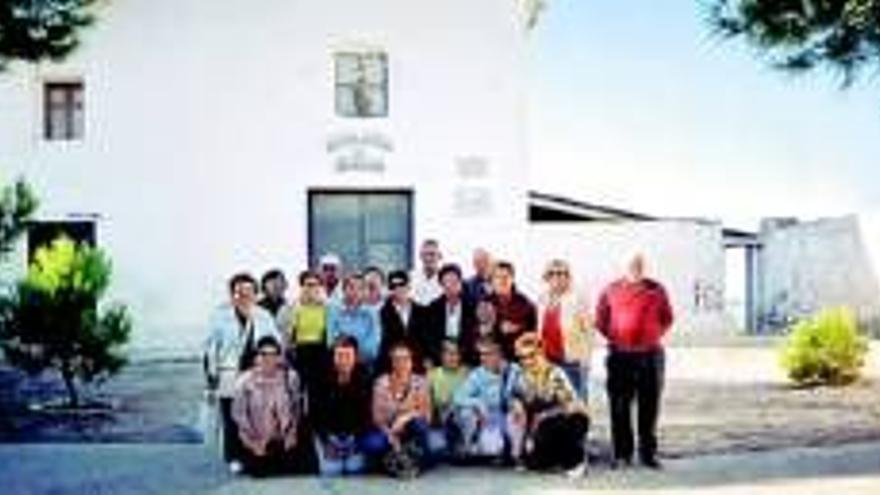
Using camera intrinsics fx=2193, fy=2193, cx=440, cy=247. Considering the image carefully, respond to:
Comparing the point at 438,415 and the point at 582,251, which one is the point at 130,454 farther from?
the point at 582,251

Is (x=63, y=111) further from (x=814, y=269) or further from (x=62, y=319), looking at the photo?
(x=814, y=269)

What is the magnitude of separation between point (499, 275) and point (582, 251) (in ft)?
72.9

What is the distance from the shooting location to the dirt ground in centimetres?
1817

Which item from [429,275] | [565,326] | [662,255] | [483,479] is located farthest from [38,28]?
[662,255]

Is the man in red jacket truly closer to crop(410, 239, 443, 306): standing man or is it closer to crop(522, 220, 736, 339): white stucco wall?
crop(410, 239, 443, 306): standing man

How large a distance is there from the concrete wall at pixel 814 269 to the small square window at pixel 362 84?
44.1ft

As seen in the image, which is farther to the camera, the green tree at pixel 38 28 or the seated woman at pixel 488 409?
the green tree at pixel 38 28

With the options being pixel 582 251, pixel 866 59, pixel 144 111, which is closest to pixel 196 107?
pixel 144 111

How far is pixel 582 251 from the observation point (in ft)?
126

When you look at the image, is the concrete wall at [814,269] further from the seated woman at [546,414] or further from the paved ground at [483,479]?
the seated woman at [546,414]

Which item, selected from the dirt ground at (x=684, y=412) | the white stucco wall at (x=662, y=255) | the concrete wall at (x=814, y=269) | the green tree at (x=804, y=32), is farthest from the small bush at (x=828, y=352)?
the concrete wall at (x=814, y=269)

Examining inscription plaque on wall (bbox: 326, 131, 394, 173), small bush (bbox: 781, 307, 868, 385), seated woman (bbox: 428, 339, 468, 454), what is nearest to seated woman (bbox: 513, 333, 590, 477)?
seated woman (bbox: 428, 339, 468, 454)

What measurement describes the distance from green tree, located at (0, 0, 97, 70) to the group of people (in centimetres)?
467

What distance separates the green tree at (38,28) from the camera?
19.6m
